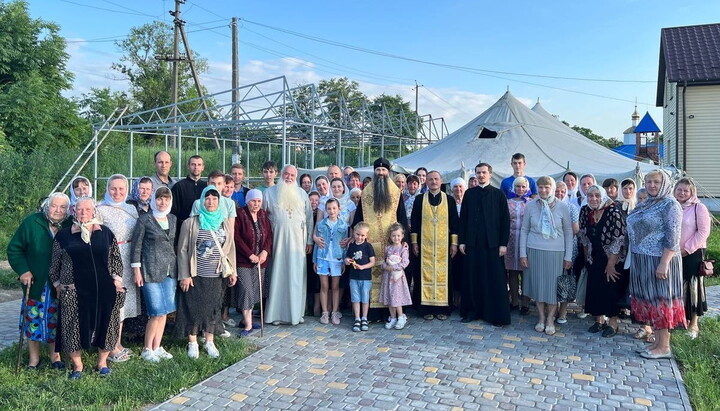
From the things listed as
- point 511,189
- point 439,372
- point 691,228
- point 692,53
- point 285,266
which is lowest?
point 439,372

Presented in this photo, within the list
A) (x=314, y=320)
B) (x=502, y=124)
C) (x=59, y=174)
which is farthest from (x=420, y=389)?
(x=59, y=174)

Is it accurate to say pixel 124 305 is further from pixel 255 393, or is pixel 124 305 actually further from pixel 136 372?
pixel 255 393

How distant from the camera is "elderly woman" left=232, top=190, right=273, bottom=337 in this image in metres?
5.30

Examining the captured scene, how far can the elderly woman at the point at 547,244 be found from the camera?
17.5ft

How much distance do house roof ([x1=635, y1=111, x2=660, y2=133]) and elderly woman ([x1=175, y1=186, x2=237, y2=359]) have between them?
28.6m

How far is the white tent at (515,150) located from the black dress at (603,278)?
4.19m

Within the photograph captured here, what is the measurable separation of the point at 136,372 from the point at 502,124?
A: 9.16m

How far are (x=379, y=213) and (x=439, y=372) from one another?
6.49 ft

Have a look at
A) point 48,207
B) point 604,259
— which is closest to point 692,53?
point 604,259

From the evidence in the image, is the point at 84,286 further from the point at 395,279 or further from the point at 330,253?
the point at 395,279

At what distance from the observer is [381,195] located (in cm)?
571

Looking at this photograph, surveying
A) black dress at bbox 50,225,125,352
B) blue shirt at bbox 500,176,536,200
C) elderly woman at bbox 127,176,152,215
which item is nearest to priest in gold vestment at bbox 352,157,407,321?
blue shirt at bbox 500,176,536,200

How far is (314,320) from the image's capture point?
586 centimetres

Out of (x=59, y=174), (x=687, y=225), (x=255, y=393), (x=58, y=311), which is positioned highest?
(x=59, y=174)
